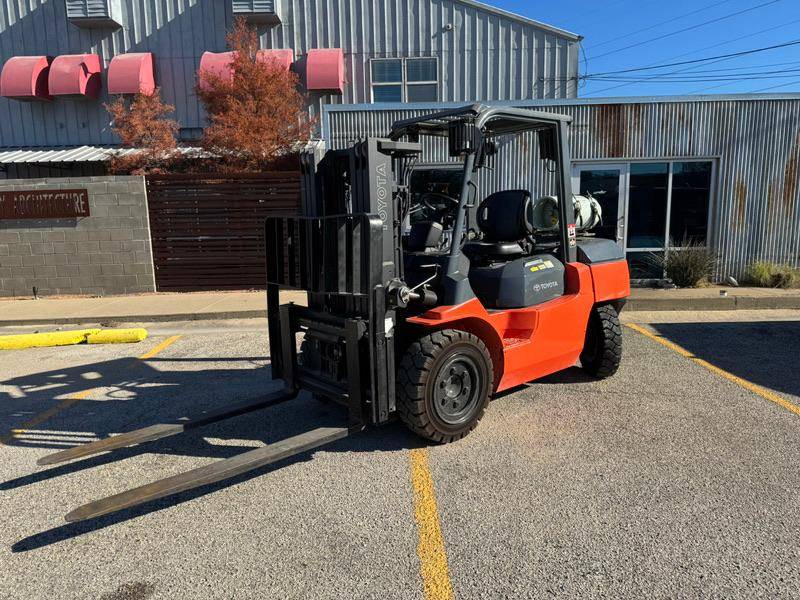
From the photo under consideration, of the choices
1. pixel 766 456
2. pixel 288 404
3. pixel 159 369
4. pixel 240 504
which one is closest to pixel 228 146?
pixel 159 369

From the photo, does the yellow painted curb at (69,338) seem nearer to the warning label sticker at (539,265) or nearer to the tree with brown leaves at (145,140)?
the warning label sticker at (539,265)

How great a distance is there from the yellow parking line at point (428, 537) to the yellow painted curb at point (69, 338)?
587 centimetres

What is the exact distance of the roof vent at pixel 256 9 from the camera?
53.4ft

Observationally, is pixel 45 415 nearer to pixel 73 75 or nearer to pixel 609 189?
pixel 609 189

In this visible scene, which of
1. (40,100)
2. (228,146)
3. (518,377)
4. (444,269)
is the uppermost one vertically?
(40,100)

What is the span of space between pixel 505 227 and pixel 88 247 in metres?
10.2

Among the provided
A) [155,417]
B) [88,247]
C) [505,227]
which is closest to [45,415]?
[155,417]

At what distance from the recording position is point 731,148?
37.7 ft

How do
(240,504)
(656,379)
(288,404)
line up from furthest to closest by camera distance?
(656,379) → (288,404) → (240,504)

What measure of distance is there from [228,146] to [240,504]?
11.0 m

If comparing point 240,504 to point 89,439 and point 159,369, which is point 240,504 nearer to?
point 89,439

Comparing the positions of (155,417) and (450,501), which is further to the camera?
(155,417)

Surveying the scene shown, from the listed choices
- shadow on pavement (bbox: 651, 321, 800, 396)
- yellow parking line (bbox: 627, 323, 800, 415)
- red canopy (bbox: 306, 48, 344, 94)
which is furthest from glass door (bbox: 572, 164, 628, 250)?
red canopy (bbox: 306, 48, 344, 94)

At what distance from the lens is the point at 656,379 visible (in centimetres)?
585
